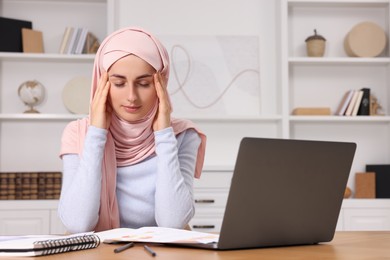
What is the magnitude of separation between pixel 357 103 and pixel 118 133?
252 centimetres

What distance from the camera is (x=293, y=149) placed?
1.12 meters

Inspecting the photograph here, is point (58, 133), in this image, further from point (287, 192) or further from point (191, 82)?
point (287, 192)

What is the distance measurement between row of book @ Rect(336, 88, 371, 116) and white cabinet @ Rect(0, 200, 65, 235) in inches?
78.3

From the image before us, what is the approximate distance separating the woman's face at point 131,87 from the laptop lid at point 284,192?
70 centimetres

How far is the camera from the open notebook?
1065mm

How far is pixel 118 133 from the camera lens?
6.03 ft

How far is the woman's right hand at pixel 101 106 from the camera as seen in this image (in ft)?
5.68

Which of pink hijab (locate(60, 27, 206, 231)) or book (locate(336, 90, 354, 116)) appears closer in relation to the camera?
pink hijab (locate(60, 27, 206, 231))

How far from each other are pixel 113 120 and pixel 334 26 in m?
2.75

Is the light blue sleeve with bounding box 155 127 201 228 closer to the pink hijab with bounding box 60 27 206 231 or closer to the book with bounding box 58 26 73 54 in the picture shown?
the pink hijab with bounding box 60 27 206 231

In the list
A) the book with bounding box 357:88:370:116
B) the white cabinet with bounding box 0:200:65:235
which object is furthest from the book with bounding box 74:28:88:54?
the book with bounding box 357:88:370:116

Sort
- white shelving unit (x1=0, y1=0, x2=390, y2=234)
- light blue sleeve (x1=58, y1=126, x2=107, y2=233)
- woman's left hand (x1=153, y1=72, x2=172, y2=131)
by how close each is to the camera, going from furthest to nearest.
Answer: white shelving unit (x1=0, y1=0, x2=390, y2=234) → woman's left hand (x1=153, y1=72, x2=172, y2=131) → light blue sleeve (x1=58, y1=126, x2=107, y2=233)

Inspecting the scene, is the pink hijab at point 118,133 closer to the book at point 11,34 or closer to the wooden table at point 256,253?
the wooden table at point 256,253

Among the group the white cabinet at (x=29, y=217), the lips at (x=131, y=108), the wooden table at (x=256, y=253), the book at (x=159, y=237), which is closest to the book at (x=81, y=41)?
the white cabinet at (x=29, y=217)
